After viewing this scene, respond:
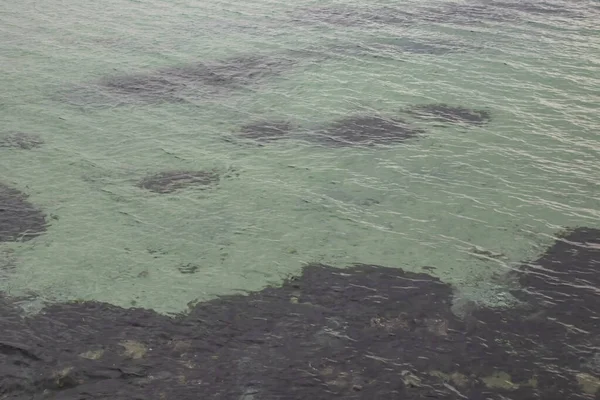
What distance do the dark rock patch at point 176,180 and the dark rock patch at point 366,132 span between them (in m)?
2.94

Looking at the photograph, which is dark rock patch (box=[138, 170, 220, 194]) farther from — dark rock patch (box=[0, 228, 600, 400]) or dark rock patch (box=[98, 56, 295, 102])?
dark rock patch (box=[98, 56, 295, 102])

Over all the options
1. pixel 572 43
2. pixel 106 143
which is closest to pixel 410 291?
pixel 106 143

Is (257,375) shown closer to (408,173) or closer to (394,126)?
(408,173)

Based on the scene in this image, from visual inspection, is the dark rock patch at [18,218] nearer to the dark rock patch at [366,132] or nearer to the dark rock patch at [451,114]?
the dark rock patch at [366,132]

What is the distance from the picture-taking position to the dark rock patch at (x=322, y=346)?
→ 909 cm

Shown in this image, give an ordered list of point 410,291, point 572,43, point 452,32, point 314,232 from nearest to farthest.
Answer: point 410,291, point 314,232, point 572,43, point 452,32

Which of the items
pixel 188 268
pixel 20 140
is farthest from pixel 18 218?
pixel 20 140

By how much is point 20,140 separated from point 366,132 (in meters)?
7.66

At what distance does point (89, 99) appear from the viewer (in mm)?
18000

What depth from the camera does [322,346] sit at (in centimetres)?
980

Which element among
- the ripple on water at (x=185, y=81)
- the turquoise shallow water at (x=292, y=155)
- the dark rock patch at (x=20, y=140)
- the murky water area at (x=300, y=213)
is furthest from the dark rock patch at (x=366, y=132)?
the dark rock patch at (x=20, y=140)

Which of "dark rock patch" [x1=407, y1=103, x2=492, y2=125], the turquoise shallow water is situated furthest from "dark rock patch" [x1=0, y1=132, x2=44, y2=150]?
"dark rock patch" [x1=407, y1=103, x2=492, y2=125]

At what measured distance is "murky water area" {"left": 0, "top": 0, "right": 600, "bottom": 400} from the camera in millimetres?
9539

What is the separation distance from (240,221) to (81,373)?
4.43 meters
